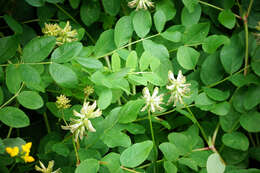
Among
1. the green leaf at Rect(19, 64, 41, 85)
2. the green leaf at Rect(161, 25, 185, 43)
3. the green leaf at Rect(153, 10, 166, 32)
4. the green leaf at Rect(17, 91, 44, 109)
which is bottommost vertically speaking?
the green leaf at Rect(17, 91, 44, 109)

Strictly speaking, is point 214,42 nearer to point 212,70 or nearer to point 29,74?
point 212,70

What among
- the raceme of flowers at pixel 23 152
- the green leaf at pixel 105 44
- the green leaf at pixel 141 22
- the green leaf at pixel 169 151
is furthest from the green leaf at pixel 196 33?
the raceme of flowers at pixel 23 152

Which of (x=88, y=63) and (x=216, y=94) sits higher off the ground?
(x=88, y=63)

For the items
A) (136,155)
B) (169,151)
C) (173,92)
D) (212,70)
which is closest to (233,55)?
(212,70)

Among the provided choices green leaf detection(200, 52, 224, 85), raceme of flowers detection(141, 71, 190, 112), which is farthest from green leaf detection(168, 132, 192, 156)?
green leaf detection(200, 52, 224, 85)

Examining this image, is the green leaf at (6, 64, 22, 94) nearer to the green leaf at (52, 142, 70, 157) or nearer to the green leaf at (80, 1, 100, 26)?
the green leaf at (52, 142, 70, 157)
